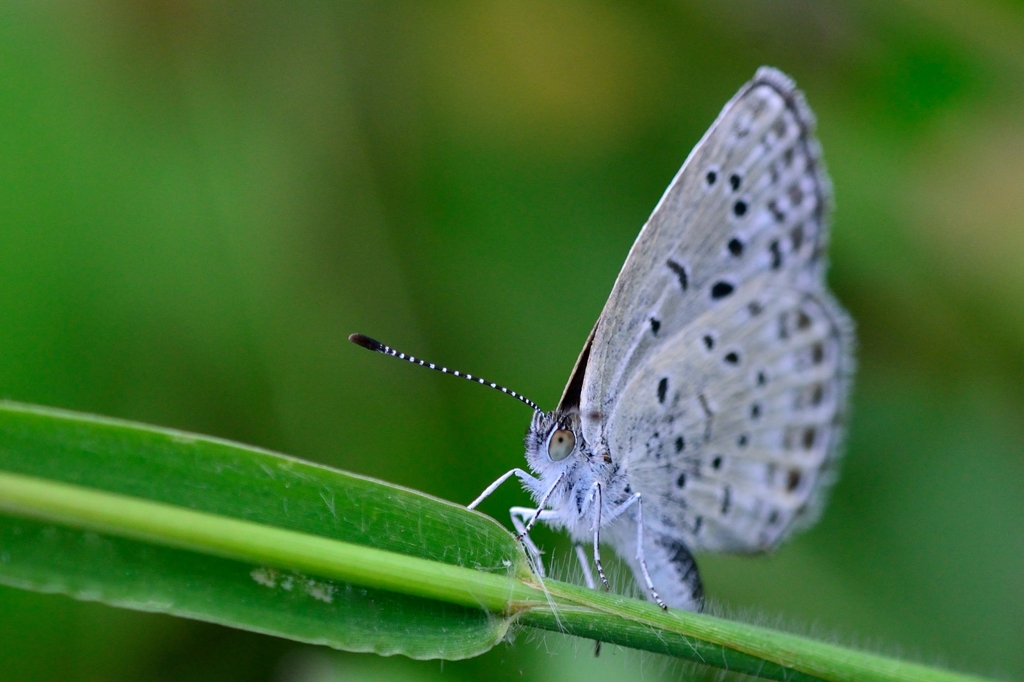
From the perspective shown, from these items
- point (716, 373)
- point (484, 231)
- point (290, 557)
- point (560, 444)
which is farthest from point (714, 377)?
point (290, 557)

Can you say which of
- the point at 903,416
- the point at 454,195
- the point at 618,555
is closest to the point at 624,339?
the point at 618,555

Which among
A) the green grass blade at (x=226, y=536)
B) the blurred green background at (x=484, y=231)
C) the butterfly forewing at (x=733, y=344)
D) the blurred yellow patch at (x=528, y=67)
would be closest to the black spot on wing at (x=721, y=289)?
the butterfly forewing at (x=733, y=344)

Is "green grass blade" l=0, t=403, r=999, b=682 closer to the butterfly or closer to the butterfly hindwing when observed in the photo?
the butterfly

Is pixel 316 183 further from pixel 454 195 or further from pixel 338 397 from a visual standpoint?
pixel 338 397

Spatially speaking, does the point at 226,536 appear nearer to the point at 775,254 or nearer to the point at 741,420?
the point at 741,420

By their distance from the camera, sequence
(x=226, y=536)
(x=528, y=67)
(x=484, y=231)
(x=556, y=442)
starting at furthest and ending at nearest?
1. (x=528, y=67)
2. (x=484, y=231)
3. (x=556, y=442)
4. (x=226, y=536)

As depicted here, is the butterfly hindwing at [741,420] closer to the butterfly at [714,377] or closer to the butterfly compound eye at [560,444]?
the butterfly at [714,377]
